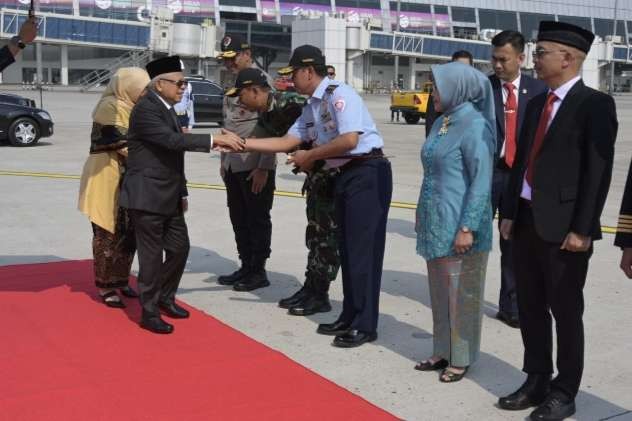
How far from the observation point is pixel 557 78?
11.9ft

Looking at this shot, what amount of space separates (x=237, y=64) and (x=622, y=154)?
1361cm

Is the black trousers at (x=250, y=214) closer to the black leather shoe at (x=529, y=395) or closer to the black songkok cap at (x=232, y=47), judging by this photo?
the black songkok cap at (x=232, y=47)

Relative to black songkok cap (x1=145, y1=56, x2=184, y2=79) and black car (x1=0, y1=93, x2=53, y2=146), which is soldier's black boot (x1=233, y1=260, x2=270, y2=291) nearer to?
black songkok cap (x1=145, y1=56, x2=184, y2=79)

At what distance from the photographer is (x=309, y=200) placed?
5633 mm

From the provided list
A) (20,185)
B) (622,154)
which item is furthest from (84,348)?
(622,154)

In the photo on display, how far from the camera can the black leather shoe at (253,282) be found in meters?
6.23

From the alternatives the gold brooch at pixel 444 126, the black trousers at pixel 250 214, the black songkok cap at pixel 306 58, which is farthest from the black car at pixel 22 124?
the gold brooch at pixel 444 126

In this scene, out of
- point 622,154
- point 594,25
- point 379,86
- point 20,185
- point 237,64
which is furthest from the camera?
point 594,25

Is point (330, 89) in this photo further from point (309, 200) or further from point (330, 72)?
point (330, 72)

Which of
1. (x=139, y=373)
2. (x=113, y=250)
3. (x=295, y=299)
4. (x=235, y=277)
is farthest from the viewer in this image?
(x=235, y=277)

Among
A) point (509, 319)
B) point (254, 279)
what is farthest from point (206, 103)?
point (509, 319)

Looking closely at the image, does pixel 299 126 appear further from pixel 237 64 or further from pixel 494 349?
pixel 494 349

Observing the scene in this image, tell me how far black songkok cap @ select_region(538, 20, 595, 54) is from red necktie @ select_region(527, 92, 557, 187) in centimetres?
25

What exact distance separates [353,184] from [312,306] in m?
1.18
